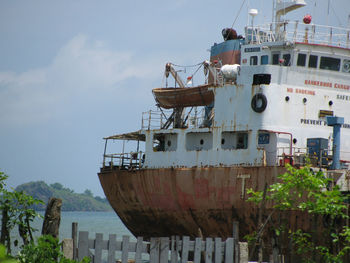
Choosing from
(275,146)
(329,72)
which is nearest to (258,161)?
(275,146)

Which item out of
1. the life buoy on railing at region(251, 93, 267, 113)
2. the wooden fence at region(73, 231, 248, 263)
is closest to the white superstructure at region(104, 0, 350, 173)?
the life buoy on railing at region(251, 93, 267, 113)

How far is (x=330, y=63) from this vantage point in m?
29.3

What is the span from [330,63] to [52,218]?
721 inches

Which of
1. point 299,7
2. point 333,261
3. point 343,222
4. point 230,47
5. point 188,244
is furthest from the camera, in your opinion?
point 230,47

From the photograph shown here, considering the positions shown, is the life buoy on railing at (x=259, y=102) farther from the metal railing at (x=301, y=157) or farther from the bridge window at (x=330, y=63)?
the bridge window at (x=330, y=63)

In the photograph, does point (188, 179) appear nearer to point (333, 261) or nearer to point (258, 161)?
Result: point (258, 161)

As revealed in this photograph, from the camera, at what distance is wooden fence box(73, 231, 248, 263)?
14703 millimetres

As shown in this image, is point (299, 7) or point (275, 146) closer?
point (275, 146)

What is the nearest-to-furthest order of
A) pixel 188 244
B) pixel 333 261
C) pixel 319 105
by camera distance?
→ pixel 188 244, pixel 333 261, pixel 319 105

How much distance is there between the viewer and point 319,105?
2841cm

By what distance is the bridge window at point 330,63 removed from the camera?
29.1 metres

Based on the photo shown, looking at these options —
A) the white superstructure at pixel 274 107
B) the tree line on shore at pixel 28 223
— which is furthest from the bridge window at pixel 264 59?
the tree line on shore at pixel 28 223

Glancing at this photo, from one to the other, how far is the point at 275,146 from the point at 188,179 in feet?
13.3

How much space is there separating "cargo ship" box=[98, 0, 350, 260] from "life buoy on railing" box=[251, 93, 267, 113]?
1.7 inches
